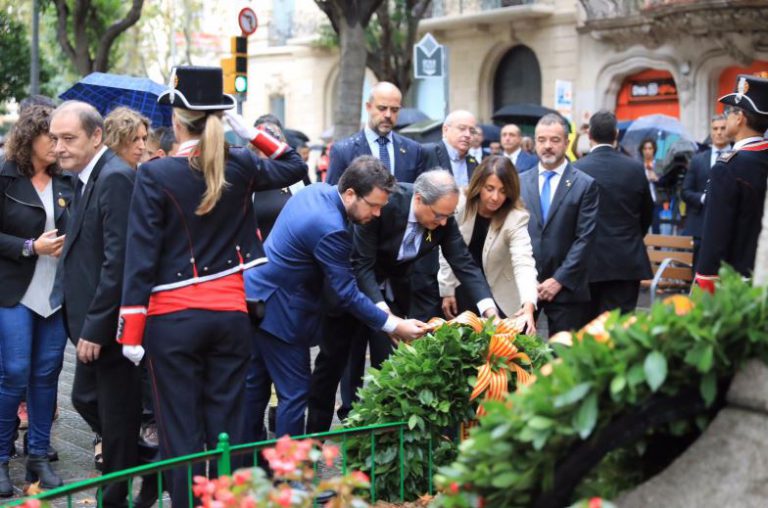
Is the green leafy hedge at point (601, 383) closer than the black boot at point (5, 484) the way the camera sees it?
Yes

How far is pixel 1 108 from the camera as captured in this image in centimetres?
2992

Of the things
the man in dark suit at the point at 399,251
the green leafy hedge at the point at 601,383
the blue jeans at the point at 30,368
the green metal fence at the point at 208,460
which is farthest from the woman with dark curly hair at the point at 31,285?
the green leafy hedge at the point at 601,383

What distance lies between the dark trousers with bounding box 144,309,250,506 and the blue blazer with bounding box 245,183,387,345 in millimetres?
1018

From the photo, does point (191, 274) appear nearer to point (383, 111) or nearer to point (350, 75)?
point (383, 111)

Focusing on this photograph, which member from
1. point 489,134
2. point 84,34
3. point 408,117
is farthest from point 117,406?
point 84,34

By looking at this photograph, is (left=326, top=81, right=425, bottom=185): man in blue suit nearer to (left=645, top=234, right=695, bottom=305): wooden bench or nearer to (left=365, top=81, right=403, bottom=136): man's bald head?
(left=365, top=81, right=403, bottom=136): man's bald head

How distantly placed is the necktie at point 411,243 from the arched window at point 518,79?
2526 cm

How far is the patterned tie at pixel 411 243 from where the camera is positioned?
6.71 metres

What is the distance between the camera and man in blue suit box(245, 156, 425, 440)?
5.88 m

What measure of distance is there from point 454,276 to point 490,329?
202cm

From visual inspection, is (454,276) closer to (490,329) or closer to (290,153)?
(490,329)

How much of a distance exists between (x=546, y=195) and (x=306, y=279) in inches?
91.6

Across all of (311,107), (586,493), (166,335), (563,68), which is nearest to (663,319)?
(586,493)

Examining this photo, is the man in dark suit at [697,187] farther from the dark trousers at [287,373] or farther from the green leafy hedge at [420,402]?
the green leafy hedge at [420,402]
